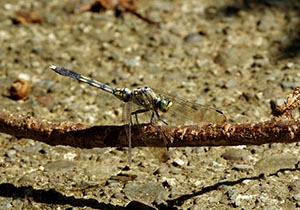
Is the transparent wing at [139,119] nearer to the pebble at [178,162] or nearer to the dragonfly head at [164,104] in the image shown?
the dragonfly head at [164,104]

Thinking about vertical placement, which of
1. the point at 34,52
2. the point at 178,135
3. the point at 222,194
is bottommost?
the point at 34,52

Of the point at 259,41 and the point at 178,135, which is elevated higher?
the point at 178,135

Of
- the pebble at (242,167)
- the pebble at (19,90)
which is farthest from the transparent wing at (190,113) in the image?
the pebble at (19,90)

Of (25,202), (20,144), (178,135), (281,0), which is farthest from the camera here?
(281,0)

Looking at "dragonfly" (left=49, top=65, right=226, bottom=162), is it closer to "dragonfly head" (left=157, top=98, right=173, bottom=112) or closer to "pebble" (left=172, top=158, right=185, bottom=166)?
"dragonfly head" (left=157, top=98, right=173, bottom=112)

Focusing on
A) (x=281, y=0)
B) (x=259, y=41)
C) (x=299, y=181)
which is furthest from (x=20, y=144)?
(x=281, y=0)

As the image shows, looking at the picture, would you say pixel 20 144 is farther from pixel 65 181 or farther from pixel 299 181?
pixel 299 181

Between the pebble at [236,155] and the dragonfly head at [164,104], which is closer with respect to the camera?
Result: the dragonfly head at [164,104]

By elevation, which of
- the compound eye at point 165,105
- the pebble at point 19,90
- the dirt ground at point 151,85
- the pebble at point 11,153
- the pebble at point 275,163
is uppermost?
the compound eye at point 165,105
